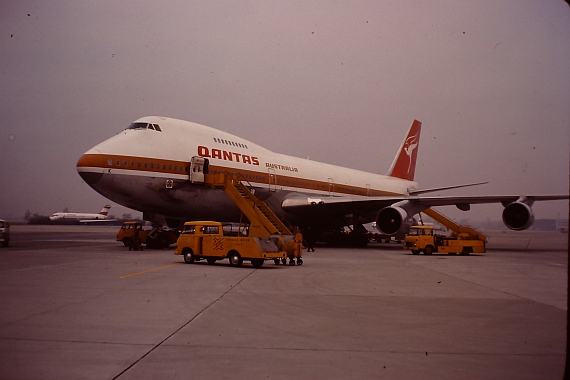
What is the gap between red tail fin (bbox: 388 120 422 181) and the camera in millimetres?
41594

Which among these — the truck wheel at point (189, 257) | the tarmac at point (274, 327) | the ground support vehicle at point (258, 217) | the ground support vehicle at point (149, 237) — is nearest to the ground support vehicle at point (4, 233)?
the ground support vehicle at point (149, 237)

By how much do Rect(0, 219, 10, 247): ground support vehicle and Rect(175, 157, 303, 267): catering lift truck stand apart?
1218cm

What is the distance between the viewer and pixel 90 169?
64.1ft

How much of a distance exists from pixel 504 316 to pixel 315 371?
431 cm

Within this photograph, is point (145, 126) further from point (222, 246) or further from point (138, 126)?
point (222, 246)

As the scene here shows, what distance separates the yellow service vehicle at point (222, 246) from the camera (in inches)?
615

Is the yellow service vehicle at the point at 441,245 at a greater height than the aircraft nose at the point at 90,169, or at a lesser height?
lesser

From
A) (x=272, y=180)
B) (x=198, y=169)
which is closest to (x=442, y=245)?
(x=272, y=180)

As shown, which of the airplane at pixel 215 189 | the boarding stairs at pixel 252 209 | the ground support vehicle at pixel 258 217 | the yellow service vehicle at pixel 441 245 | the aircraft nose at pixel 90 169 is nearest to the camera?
the ground support vehicle at pixel 258 217

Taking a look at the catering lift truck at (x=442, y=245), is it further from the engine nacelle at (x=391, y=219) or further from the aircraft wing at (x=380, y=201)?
the aircraft wing at (x=380, y=201)

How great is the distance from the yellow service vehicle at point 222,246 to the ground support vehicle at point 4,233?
12409 mm

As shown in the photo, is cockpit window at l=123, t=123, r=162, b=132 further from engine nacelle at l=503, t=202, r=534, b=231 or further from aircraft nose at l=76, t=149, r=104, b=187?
engine nacelle at l=503, t=202, r=534, b=231

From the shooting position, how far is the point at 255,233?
1794 centimetres

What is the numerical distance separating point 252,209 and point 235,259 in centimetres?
307
